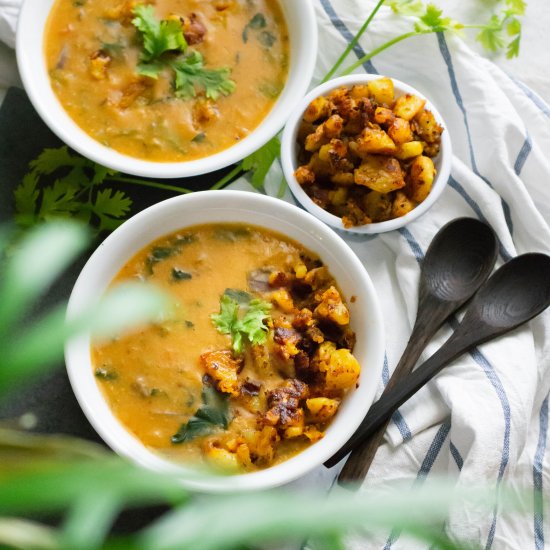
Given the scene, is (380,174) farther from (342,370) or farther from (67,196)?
(67,196)

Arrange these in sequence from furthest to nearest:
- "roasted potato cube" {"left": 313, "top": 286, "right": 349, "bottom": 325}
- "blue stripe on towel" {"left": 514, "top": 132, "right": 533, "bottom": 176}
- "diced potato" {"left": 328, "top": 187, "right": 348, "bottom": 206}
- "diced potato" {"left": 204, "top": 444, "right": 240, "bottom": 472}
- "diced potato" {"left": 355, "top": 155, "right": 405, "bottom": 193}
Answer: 1. "blue stripe on towel" {"left": 514, "top": 132, "right": 533, "bottom": 176}
2. "diced potato" {"left": 328, "top": 187, "right": 348, "bottom": 206}
3. "diced potato" {"left": 355, "top": 155, "right": 405, "bottom": 193}
4. "roasted potato cube" {"left": 313, "top": 286, "right": 349, "bottom": 325}
5. "diced potato" {"left": 204, "top": 444, "right": 240, "bottom": 472}

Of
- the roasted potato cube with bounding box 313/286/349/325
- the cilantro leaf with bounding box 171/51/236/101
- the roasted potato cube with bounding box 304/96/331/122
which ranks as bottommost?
the roasted potato cube with bounding box 313/286/349/325

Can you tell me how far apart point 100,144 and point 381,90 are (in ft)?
3.02

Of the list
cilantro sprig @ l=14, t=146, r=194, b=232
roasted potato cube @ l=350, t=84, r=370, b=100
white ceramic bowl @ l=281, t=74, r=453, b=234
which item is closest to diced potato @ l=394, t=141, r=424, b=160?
white ceramic bowl @ l=281, t=74, r=453, b=234

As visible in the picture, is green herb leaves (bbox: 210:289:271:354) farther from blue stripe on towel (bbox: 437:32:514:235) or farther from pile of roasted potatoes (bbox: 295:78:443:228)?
blue stripe on towel (bbox: 437:32:514:235)

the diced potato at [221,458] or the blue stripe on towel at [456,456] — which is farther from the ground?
the blue stripe on towel at [456,456]

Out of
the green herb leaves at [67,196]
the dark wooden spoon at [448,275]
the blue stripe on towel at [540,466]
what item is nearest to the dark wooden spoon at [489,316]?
the dark wooden spoon at [448,275]

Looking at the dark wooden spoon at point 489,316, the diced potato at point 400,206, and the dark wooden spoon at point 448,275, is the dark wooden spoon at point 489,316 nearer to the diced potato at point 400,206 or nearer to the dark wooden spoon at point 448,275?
the dark wooden spoon at point 448,275

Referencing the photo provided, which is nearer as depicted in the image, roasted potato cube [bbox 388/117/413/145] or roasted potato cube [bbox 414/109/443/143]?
roasted potato cube [bbox 388/117/413/145]

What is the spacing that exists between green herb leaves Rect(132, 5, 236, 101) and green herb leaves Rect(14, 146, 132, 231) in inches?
14.9

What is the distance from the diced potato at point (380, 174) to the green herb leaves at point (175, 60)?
1.73ft

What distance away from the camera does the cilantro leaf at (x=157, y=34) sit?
2.63 m

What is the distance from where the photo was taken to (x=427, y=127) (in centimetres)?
266

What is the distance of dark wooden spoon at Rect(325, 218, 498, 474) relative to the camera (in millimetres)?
2678
